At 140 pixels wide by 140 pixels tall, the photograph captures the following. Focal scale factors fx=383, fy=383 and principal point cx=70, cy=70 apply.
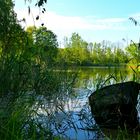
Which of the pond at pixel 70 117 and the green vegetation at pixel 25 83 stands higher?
the green vegetation at pixel 25 83

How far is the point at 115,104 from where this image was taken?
1064 centimetres

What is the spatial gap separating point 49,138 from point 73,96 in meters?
5.04

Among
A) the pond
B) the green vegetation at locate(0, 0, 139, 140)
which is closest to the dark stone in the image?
the pond

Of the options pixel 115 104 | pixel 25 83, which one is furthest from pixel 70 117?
pixel 25 83

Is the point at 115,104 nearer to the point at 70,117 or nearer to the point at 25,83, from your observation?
the point at 70,117

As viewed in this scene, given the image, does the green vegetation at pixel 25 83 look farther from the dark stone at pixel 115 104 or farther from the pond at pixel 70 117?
the dark stone at pixel 115 104

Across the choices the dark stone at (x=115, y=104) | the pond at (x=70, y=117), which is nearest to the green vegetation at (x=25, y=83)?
the pond at (x=70, y=117)

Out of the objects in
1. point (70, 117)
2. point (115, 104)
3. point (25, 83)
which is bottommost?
point (70, 117)

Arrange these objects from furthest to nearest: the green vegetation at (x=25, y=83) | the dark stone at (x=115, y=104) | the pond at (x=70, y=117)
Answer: the dark stone at (x=115, y=104), the pond at (x=70, y=117), the green vegetation at (x=25, y=83)

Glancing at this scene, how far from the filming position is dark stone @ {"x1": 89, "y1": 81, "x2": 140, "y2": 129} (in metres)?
10.5

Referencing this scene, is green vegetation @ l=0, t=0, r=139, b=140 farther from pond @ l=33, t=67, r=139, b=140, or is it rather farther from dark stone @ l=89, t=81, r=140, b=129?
dark stone @ l=89, t=81, r=140, b=129

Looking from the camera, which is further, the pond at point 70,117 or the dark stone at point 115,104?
the dark stone at point 115,104

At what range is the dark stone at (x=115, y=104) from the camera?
10500mm

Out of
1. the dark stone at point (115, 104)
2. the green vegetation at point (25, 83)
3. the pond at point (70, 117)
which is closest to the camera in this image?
the green vegetation at point (25, 83)
